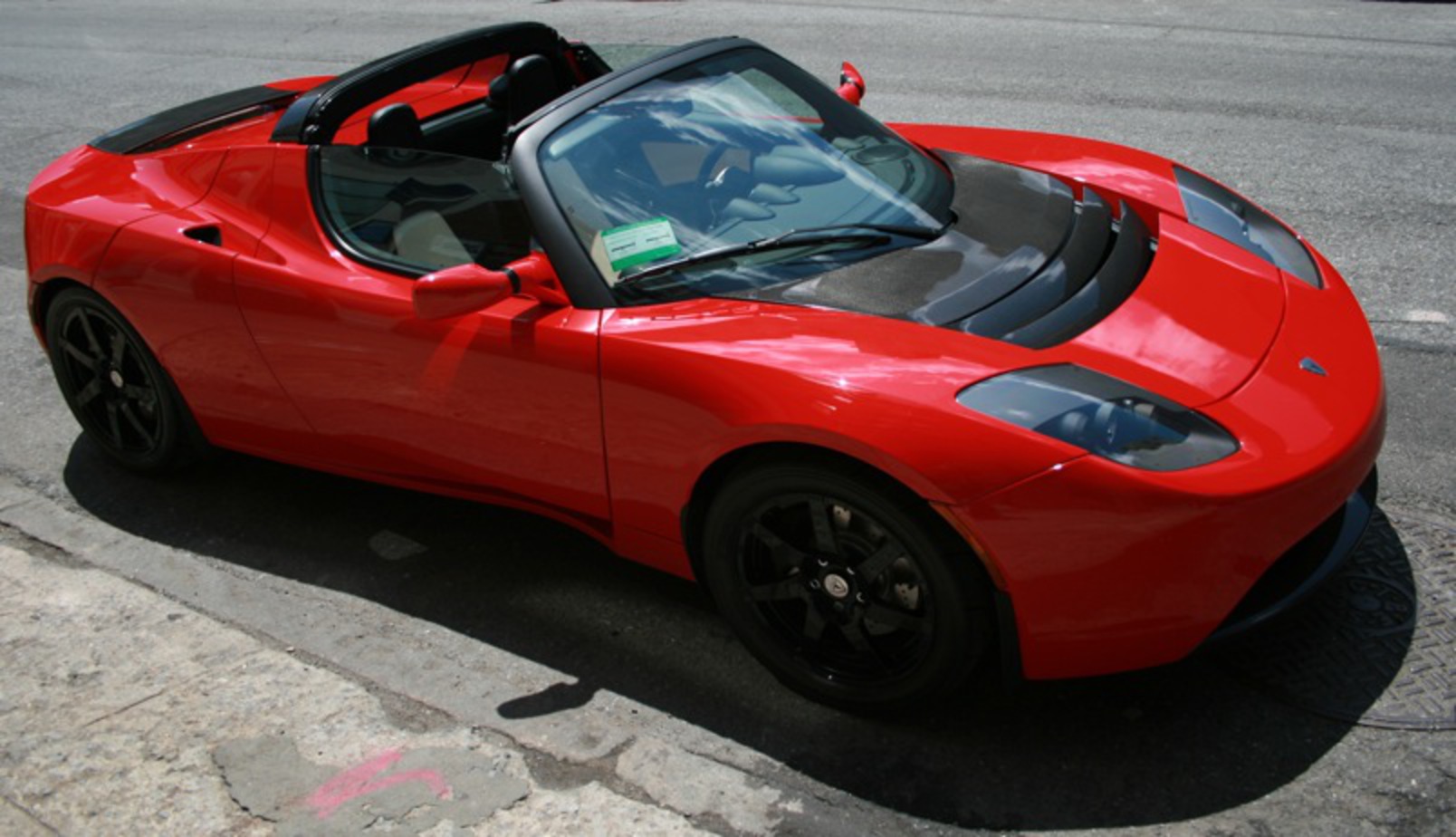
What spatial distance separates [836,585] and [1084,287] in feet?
3.24

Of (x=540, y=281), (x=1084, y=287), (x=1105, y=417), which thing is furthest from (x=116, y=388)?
(x=1105, y=417)

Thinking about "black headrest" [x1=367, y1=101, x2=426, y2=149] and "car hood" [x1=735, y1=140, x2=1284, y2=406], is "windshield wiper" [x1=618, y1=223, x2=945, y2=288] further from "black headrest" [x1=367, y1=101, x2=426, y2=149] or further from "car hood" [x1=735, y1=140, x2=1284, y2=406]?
"black headrest" [x1=367, y1=101, x2=426, y2=149]

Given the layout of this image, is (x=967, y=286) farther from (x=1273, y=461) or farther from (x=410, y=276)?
(x=410, y=276)

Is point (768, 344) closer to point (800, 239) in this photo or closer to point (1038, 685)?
point (800, 239)

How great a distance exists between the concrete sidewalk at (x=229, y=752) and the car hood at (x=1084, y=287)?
1284mm

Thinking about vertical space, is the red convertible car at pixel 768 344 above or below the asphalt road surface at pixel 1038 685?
above

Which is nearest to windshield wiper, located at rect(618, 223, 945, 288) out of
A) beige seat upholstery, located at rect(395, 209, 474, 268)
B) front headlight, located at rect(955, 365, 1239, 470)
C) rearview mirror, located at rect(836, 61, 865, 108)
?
beige seat upholstery, located at rect(395, 209, 474, 268)

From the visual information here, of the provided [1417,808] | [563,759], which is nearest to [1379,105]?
[1417,808]

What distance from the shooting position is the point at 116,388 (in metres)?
4.79

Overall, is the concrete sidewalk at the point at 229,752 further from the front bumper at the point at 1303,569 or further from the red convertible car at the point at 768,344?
the front bumper at the point at 1303,569

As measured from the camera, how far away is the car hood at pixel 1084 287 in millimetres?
3275

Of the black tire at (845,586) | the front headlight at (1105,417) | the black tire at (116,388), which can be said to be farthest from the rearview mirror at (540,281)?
the black tire at (116,388)

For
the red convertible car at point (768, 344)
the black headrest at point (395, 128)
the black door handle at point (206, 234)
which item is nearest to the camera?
the red convertible car at point (768, 344)

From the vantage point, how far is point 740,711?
11.3ft
